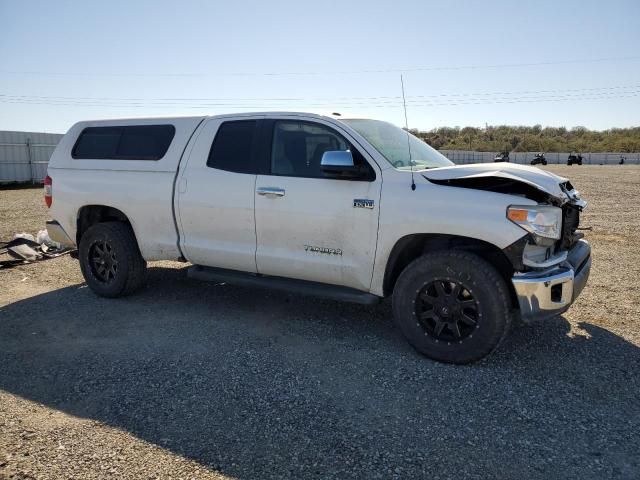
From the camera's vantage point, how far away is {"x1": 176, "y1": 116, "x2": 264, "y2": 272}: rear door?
16.5ft

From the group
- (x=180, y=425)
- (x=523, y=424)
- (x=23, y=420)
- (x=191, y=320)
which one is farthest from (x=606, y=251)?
(x=23, y=420)

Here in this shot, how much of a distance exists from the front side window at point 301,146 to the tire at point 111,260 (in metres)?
2.09

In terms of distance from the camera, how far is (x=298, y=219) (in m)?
4.71

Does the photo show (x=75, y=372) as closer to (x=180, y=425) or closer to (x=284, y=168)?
(x=180, y=425)

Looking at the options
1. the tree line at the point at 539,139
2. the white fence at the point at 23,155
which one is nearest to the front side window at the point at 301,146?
the white fence at the point at 23,155

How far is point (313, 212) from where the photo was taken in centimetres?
461

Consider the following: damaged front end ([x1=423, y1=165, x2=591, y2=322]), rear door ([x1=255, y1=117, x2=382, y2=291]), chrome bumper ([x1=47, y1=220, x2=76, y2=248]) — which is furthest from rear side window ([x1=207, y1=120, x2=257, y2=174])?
chrome bumper ([x1=47, y1=220, x2=76, y2=248])

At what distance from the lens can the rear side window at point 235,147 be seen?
5090 mm

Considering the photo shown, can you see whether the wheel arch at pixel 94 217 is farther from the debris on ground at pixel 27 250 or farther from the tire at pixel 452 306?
the tire at pixel 452 306

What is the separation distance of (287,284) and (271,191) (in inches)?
35.1

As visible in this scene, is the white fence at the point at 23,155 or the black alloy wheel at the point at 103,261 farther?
the white fence at the point at 23,155

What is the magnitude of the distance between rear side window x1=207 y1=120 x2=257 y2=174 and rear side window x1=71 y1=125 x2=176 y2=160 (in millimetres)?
631

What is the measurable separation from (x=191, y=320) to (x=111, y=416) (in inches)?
75.2

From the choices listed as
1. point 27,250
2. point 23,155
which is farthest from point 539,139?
point 27,250
